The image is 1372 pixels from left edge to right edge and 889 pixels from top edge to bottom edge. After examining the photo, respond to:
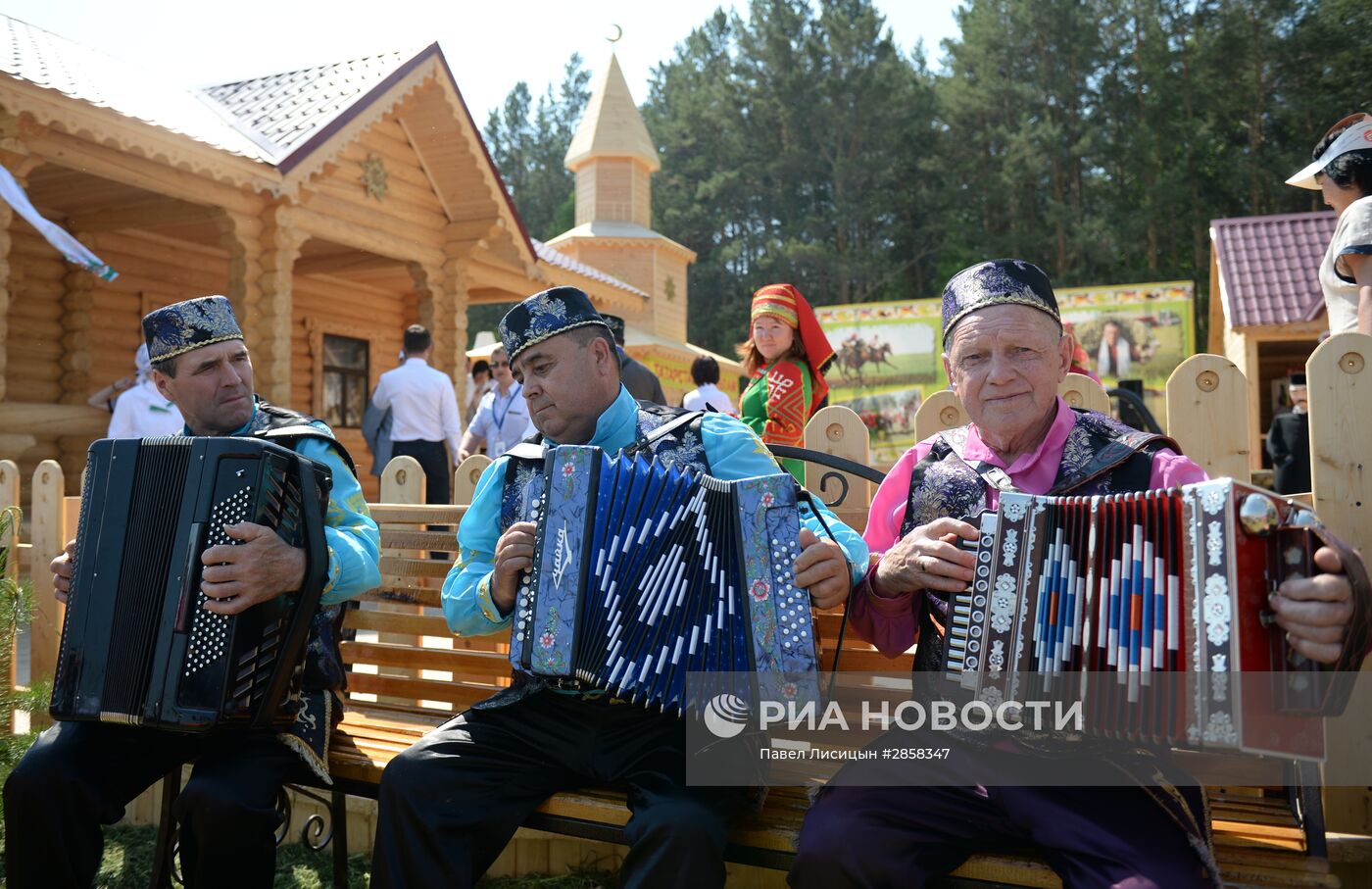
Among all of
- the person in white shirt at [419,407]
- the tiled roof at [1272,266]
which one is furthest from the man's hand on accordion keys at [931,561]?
the tiled roof at [1272,266]

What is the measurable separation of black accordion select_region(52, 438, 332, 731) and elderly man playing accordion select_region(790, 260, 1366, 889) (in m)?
1.41

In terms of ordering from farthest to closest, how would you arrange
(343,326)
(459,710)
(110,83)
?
1. (343,326)
2. (110,83)
3. (459,710)

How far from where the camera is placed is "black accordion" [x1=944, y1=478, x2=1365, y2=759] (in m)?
1.75

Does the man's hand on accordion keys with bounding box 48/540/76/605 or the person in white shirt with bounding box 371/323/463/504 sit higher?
the person in white shirt with bounding box 371/323/463/504

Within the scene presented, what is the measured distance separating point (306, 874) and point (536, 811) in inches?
57.8

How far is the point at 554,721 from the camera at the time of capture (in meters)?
2.55

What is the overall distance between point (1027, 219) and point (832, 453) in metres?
33.6

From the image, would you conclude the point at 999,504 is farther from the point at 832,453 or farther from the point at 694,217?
the point at 694,217

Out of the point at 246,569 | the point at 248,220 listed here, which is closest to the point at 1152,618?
the point at 246,569

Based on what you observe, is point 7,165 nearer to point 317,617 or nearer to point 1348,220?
point 317,617

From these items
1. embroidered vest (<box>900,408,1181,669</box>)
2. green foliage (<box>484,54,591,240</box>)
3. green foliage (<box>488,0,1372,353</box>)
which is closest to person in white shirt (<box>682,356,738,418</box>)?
embroidered vest (<box>900,408,1181,669</box>)

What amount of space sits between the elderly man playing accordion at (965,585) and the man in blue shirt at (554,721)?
0.20 m

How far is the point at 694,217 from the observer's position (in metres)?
41.0

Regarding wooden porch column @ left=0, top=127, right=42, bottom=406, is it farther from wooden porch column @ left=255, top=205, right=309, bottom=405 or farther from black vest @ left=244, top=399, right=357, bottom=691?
black vest @ left=244, top=399, right=357, bottom=691
